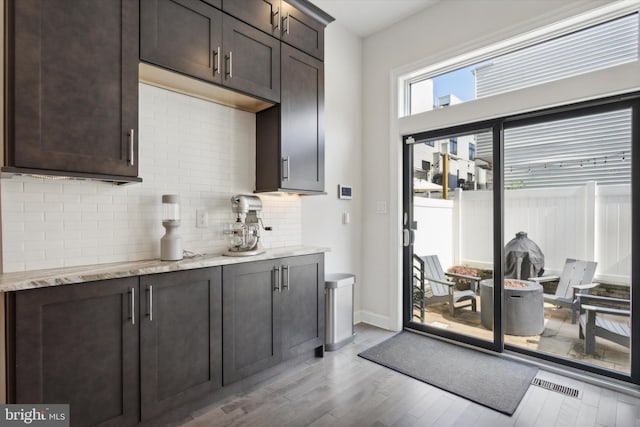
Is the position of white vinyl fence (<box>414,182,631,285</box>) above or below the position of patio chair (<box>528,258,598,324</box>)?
above

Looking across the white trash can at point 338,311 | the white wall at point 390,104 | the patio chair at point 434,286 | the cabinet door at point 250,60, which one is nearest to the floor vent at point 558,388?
the patio chair at point 434,286

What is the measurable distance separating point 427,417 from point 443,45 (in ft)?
10.7

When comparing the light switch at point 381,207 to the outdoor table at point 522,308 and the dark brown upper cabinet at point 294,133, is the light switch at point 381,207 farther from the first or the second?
the outdoor table at point 522,308

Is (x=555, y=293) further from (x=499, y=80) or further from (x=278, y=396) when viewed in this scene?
(x=278, y=396)

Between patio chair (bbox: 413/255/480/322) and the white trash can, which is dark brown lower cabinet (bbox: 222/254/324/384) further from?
patio chair (bbox: 413/255/480/322)

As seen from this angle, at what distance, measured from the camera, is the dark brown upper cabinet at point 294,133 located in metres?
2.74

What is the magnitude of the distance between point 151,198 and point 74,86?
0.81 m

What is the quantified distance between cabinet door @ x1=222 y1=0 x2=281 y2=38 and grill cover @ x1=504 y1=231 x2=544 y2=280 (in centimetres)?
274

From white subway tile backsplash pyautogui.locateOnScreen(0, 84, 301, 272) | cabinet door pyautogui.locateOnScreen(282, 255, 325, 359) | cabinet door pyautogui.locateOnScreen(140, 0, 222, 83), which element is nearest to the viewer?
white subway tile backsplash pyautogui.locateOnScreen(0, 84, 301, 272)

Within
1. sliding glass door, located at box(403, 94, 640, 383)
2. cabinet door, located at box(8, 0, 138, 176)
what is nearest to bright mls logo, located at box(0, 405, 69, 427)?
cabinet door, located at box(8, 0, 138, 176)

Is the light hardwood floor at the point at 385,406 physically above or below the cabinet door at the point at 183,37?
below

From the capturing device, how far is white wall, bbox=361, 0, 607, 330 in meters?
3.15

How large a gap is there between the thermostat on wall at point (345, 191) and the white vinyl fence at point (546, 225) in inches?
29.6

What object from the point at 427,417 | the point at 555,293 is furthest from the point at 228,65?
the point at 555,293
